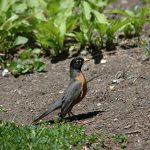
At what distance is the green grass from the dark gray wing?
2.01ft

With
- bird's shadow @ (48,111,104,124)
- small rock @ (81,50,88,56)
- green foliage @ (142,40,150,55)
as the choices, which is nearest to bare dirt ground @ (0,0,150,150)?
bird's shadow @ (48,111,104,124)

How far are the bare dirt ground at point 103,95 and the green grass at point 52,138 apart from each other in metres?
0.27

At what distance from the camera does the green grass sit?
7414mm

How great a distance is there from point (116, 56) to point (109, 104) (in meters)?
1.77

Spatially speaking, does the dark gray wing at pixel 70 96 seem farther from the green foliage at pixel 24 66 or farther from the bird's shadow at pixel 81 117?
the green foliage at pixel 24 66

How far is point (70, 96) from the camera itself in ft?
28.3

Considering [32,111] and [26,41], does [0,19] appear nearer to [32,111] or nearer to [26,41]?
[26,41]

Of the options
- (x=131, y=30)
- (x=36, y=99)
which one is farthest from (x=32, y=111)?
(x=131, y=30)

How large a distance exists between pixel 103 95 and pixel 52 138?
1898 mm

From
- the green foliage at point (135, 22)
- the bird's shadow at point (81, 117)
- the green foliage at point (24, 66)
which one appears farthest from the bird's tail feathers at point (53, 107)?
the green foliage at point (135, 22)

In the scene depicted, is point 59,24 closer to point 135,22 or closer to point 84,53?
point 84,53

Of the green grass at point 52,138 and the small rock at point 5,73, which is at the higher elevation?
the green grass at point 52,138

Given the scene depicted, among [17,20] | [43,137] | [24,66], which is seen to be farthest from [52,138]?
[17,20]

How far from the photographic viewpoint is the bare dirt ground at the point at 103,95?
8.09 m
